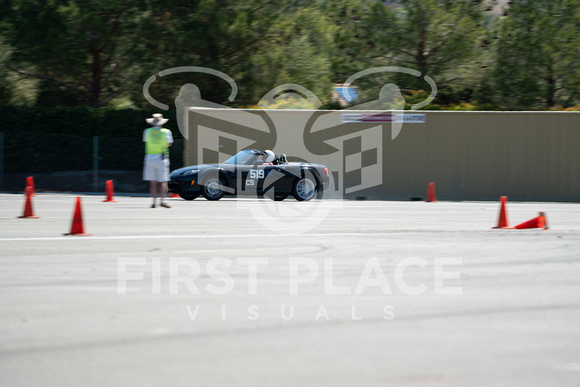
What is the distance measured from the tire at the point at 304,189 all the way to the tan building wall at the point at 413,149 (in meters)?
3.94

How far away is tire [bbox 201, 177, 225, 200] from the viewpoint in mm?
18609

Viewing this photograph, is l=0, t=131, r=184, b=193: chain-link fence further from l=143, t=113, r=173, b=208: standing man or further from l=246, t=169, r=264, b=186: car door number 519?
l=143, t=113, r=173, b=208: standing man

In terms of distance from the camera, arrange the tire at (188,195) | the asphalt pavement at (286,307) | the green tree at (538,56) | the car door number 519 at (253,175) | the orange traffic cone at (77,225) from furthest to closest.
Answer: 1. the green tree at (538,56)
2. the car door number 519 at (253,175)
3. the tire at (188,195)
4. the orange traffic cone at (77,225)
5. the asphalt pavement at (286,307)

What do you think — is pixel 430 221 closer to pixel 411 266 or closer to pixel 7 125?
pixel 411 266

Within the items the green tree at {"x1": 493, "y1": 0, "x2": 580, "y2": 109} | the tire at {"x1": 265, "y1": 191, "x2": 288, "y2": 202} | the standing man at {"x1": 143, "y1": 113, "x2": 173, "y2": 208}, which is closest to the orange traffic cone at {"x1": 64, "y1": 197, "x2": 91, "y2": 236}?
the standing man at {"x1": 143, "y1": 113, "x2": 173, "y2": 208}

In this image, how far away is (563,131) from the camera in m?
23.4

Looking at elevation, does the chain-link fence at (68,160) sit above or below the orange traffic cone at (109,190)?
above

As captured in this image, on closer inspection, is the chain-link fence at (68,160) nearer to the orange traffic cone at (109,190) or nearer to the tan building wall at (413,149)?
the tan building wall at (413,149)

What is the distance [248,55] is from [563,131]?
43.3 feet

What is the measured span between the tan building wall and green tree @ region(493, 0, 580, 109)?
7910 mm

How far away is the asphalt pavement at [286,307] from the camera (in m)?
4.44

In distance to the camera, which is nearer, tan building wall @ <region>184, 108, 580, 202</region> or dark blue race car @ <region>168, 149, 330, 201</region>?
dark blue race car @ <region>168, 149, 330, 201</region>

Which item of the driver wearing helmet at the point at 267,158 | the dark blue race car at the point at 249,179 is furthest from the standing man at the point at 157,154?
the driver wearing helmet at the point at 267,158

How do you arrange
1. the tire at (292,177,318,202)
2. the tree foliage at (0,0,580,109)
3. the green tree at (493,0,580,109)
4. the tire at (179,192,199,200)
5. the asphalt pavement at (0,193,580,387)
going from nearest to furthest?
1. the asphalt pavement at (0,193,580,387)
2. the tire at (179,192,199,200)
3. the tire at (292,177,318,202)
4. the tree foliage at (0,0,580,109)
5. the green tree at (493,0,580,109)
